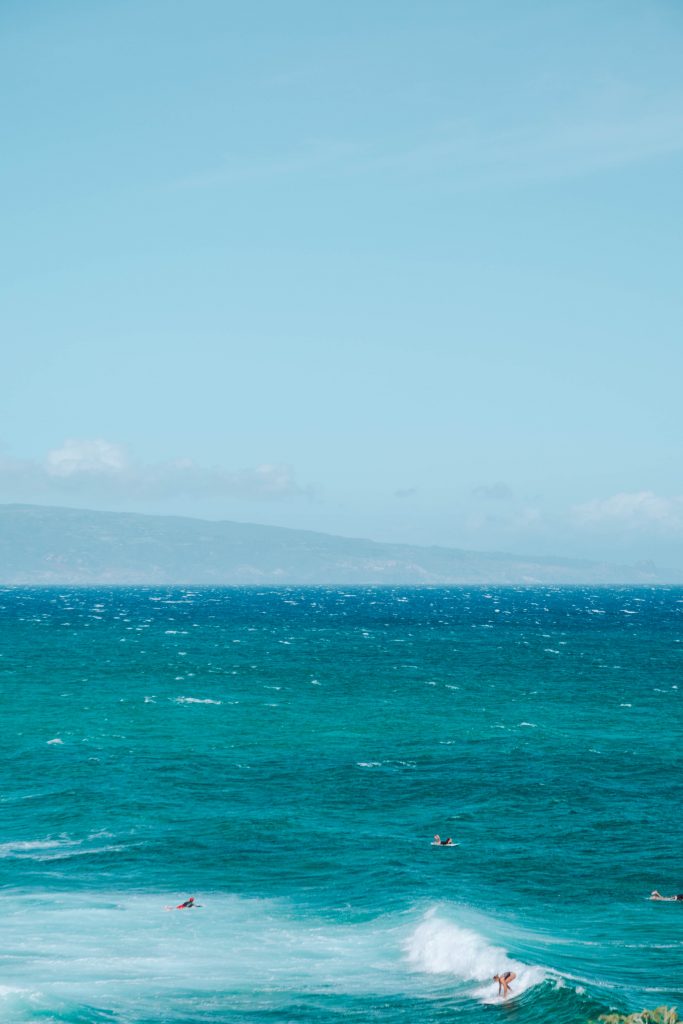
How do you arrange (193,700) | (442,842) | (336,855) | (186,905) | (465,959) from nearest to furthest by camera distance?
(465,959) < (186,905) < (336,855) < (442,842) < (193,700)

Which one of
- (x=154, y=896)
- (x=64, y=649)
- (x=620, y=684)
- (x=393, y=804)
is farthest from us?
(x=64, y=649)

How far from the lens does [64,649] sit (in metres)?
174

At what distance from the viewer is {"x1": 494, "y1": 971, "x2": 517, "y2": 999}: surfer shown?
44.5 metres

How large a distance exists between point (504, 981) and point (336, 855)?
20679mm

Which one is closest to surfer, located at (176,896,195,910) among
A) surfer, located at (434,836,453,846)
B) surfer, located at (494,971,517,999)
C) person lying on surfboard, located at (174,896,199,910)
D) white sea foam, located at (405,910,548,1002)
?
person lying on surfboard, located at (174,896,199,910)

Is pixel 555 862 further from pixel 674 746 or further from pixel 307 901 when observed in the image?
pixel 674 746

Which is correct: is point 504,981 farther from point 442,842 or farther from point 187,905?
point 442,842

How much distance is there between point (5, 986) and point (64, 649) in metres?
132

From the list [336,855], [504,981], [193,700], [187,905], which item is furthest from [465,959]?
[193,700]

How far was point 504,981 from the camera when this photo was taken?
147 feet

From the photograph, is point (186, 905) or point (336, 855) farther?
point (336, 855)

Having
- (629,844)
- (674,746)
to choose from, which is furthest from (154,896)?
(674,746)

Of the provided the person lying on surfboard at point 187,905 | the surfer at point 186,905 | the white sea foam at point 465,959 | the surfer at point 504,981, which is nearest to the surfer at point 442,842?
the white sea foam at point 465,959

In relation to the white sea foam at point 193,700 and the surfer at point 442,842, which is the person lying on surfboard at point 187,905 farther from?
the white sea foam at point 193,700
